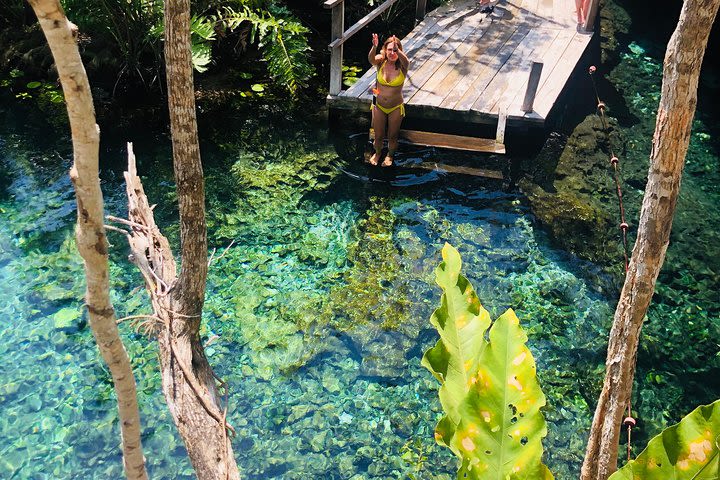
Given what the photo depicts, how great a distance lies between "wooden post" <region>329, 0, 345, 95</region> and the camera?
8.48 meters

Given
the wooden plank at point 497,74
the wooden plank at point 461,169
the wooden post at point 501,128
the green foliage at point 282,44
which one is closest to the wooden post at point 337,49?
the green foliage at point 282,44

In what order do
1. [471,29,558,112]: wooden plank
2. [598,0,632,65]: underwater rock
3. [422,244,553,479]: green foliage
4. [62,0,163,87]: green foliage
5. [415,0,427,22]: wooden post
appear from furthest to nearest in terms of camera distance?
1. [598,0,632,65]: underwater rock
2. [415,0,427,22]: wooden post
3. [62,0,163,87]: green foliage
4. [471,29,558,112]: wooden plank
5. [422,244,553,479]: green foliage

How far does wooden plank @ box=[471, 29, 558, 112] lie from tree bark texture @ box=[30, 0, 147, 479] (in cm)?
694

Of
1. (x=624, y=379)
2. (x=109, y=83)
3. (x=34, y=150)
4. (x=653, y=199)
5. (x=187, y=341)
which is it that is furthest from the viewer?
(x=109, y=83)

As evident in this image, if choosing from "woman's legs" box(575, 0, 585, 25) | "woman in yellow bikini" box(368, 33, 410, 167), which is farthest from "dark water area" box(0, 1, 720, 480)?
"woman's legs" box(575, 0, 585, 25)

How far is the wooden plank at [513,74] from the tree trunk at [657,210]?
5.59 m

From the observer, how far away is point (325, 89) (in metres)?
10.4

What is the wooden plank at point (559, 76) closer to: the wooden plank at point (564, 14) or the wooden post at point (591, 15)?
the wooden post at point (591, 15)

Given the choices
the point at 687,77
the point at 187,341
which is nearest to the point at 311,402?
the point at 187,341

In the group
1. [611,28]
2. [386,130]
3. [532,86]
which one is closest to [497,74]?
[532,86]

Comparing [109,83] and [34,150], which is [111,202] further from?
[109,83]

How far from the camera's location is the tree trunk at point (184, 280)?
4055mm

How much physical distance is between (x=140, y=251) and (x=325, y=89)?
19.1 feet

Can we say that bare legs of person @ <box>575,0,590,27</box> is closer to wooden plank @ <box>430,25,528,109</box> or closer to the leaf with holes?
wooden plank @ <box>430,25,528,109</box>
